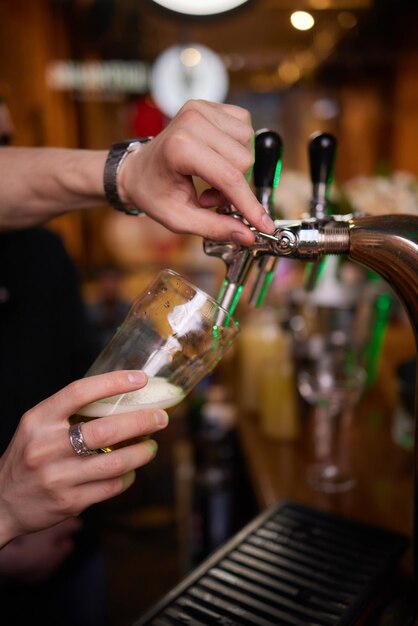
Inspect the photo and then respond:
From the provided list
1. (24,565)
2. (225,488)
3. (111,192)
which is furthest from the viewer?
(225,488)

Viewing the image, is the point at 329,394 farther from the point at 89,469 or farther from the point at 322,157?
the point at 89,469

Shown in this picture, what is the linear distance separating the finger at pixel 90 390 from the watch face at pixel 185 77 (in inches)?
198

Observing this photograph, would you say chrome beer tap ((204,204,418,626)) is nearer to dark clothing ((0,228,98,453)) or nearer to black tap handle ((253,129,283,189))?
black tap handle ((253,129,283,189))

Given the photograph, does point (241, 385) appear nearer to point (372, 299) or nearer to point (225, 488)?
point (225, 488)

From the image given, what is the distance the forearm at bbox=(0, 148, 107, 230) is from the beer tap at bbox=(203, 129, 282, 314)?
0.96ft

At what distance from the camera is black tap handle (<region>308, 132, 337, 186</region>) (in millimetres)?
865

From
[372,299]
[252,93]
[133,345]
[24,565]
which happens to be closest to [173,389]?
[133,345]

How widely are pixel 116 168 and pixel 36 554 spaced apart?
92 centimetres

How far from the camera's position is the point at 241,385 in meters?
2.01

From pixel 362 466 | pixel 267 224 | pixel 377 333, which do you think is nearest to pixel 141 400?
pixel 267 224

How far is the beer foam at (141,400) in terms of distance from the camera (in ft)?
2.29

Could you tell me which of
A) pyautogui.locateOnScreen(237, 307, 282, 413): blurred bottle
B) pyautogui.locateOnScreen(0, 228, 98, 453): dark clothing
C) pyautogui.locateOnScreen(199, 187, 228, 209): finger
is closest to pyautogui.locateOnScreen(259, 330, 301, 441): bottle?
pyautogui.locateOnScreen(237, 307, 282, 413): blurred bottle

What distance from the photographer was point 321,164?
87cm

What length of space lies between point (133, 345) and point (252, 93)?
7374 millimetres
